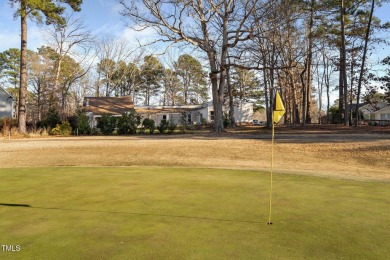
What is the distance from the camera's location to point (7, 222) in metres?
4.61

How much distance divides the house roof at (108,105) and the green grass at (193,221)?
35500 mm

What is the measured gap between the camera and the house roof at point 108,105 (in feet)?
138

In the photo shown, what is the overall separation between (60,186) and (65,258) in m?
4.38

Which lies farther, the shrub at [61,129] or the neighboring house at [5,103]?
the neighboring house at [5,103]

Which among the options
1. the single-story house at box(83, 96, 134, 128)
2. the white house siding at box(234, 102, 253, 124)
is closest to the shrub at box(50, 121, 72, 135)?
the single-story house at box(83, 96, 134, 128)

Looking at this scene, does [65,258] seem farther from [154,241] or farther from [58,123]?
[58,123]

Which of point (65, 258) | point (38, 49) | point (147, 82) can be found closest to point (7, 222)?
point (65, 258)

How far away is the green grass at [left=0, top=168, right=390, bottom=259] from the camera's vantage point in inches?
138

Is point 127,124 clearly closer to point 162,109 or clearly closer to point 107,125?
point 107,125

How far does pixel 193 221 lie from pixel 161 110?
150 ft

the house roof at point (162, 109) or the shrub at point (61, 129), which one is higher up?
the house roof at point (162, 109)

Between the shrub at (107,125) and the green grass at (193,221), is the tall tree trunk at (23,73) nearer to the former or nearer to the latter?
the shrub at (107,125)

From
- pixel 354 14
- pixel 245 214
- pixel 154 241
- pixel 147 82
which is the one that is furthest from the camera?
pixel 147 82

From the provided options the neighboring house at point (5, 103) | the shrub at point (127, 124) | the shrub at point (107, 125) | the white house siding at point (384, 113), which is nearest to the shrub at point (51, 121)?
the shrub at point (107, 125)
